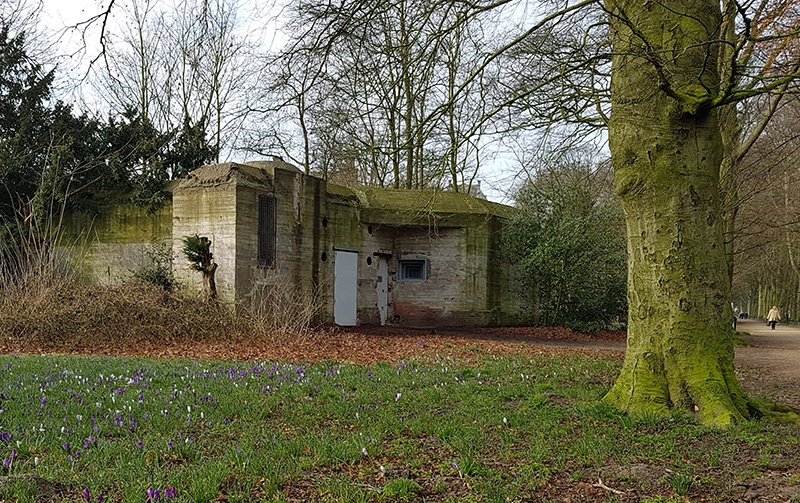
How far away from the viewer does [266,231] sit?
19.0 metres

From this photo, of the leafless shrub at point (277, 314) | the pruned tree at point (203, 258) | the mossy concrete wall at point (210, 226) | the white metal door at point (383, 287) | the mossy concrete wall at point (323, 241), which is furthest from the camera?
the white metal door at point (383, 287)

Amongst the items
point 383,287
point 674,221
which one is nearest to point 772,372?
point 674,221

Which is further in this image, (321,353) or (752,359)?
(752,359)

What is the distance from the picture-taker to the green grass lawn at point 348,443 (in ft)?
14.8

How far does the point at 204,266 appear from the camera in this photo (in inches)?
689

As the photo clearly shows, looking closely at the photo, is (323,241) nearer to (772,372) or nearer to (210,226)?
(210,226)

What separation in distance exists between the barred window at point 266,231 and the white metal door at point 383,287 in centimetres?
515

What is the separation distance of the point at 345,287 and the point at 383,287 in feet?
6.67

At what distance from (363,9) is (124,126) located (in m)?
17.3

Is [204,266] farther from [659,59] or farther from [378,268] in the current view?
[659,59]

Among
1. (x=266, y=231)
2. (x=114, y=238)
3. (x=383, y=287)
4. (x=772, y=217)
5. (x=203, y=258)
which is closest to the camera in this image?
(x=203, y=258)

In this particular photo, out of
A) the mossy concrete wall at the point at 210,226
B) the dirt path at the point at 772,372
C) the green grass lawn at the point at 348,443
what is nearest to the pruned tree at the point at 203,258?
the mossy concrete wall at the point at 210,226

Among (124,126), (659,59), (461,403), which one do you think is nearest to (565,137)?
(659,59)

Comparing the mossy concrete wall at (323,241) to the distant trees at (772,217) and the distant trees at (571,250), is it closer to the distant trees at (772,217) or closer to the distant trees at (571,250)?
the distant trees at (571,250)
